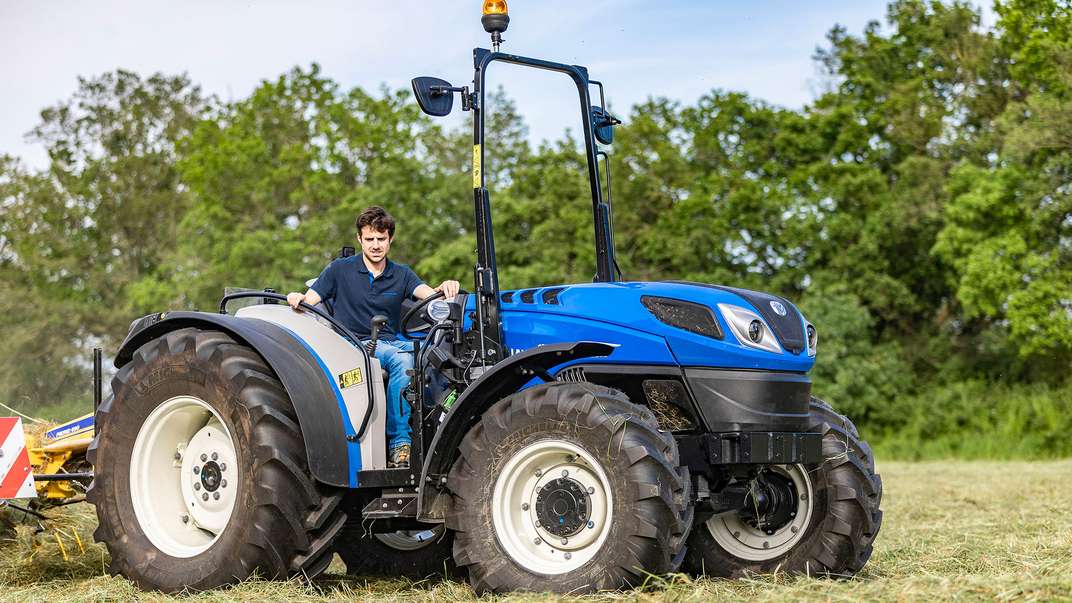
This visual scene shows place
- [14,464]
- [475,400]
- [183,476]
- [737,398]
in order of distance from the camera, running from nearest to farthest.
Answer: [737,398], [475,400], [183,476], [14,464]

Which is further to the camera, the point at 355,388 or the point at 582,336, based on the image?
the point at 355,388

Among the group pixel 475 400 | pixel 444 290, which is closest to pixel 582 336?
pixel 475 400

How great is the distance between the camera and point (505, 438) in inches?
219

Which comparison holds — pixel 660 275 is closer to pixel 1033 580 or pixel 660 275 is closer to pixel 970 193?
pixel 970 193

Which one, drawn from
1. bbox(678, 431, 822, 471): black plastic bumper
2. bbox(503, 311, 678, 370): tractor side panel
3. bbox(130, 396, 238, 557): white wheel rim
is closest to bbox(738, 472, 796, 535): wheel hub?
bbox(678, 431, 822, 471): black plastic bumper

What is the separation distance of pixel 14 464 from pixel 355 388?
2157mm

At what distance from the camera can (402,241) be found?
1264 inches

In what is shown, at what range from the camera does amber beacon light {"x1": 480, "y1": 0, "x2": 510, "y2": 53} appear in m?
6.27

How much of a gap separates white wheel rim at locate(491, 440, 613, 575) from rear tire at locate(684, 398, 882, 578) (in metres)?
1.09

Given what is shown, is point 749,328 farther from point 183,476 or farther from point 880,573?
point 183,476

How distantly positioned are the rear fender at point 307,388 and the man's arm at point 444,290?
64cm

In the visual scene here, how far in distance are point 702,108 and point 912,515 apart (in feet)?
75.1

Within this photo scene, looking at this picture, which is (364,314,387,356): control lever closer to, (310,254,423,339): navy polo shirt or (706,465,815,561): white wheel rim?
(310,254,423,339): navy polo shirt

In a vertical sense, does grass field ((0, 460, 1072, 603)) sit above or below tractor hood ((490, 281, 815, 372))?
below
